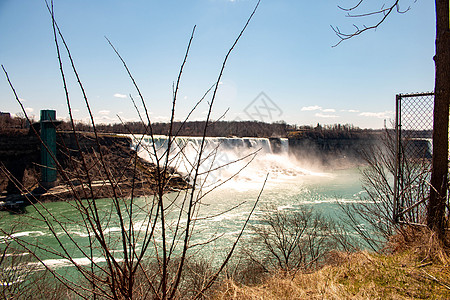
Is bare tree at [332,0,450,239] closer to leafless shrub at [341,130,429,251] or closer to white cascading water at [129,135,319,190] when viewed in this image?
leafless shrub at [341,130,429,251]

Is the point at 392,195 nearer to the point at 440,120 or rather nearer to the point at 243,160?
the point at 440,120

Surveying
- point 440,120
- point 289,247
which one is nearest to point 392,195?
point 289,247

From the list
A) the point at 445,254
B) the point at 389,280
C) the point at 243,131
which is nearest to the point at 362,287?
the point at 389,280

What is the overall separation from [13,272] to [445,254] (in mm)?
9523

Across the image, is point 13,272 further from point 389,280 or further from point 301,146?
point 301,146

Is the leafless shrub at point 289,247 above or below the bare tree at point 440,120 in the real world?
below

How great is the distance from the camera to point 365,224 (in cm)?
1299

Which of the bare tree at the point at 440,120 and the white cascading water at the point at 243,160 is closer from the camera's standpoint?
the bare tree at the point at 440,120

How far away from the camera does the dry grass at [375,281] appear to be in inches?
118

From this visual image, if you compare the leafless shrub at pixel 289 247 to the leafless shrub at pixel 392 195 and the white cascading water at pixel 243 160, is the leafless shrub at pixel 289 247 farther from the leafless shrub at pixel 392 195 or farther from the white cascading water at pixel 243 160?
the white cascading water at pixel 243 160

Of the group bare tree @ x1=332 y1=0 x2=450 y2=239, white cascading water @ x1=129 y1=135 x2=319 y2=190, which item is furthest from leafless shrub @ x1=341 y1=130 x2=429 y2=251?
white cascading water @ x1=129 y1=135 x2=319 y2=190

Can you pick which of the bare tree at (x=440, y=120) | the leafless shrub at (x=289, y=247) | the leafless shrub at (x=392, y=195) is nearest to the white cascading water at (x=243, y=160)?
the leafless shrub at (x=289, y=247)

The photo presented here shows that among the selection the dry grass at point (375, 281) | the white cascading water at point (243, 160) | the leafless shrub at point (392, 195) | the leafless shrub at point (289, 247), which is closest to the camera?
the dry grass at point (375, 281)

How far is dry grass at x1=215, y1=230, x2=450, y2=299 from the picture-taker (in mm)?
3008
